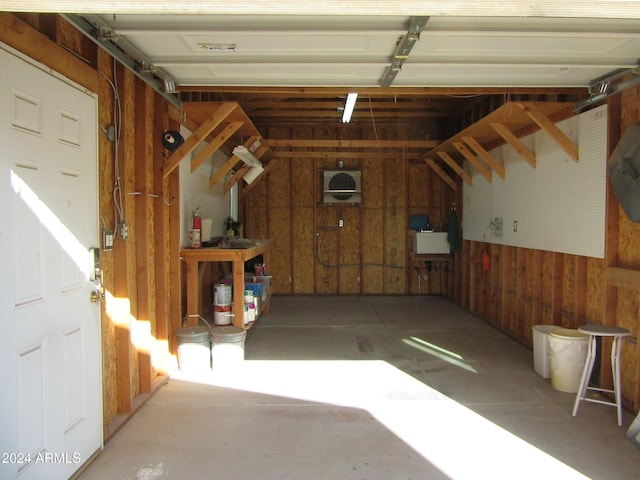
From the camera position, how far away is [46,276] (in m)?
2.20

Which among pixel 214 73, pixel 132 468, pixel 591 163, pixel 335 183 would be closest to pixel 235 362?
pixel 132 468

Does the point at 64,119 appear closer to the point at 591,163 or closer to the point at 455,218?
the point at 591,163

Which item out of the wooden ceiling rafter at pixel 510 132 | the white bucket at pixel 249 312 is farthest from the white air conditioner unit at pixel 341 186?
the white bucket at pixel 249 312

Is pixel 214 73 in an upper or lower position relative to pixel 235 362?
upper

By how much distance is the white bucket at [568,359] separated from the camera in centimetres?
368

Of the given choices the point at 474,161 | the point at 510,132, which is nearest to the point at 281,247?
the point at 474,161

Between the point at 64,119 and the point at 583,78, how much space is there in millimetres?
3367

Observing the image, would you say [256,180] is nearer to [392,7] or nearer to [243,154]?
[243,154]

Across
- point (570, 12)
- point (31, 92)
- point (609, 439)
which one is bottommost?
point (609, 439)

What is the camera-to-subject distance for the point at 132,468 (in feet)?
8.48

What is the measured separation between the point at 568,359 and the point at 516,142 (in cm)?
242

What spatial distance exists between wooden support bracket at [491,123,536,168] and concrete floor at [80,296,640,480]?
215cm

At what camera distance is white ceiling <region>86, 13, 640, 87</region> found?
223cm

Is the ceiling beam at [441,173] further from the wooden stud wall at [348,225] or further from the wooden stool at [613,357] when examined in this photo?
the wooden stool at [613,357]
